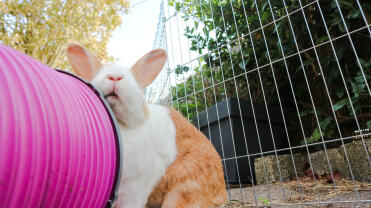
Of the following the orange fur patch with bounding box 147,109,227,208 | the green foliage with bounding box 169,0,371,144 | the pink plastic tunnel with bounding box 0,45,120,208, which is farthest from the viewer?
the green foliage with bounding box 169,0,371,144

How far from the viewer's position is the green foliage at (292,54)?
7.10 ft

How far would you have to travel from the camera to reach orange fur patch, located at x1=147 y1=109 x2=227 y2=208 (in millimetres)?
1138

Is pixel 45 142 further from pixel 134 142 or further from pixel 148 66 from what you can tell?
pixel 148 66

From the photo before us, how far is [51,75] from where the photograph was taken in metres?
0.73

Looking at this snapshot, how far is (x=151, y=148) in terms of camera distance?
3.71 feet

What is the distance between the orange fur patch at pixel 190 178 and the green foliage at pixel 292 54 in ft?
2.95

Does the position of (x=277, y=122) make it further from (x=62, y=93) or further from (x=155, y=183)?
(x=62, y=93)

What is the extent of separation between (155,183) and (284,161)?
6.11 ft

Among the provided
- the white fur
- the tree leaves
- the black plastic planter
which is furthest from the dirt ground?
the tree leaves

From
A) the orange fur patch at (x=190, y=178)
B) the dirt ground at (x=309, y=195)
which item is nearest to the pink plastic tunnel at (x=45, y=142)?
the orange fur patch at (x=190, y=178)

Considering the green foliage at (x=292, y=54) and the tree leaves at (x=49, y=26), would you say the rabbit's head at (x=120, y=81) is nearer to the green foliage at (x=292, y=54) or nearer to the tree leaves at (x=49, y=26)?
the green foliage at (x=292, y=54)

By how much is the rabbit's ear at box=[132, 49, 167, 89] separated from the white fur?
0.30 feet

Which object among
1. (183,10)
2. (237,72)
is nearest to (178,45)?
(183,10)

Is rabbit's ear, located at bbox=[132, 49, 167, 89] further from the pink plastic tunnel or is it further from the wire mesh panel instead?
the wire mesh panel
